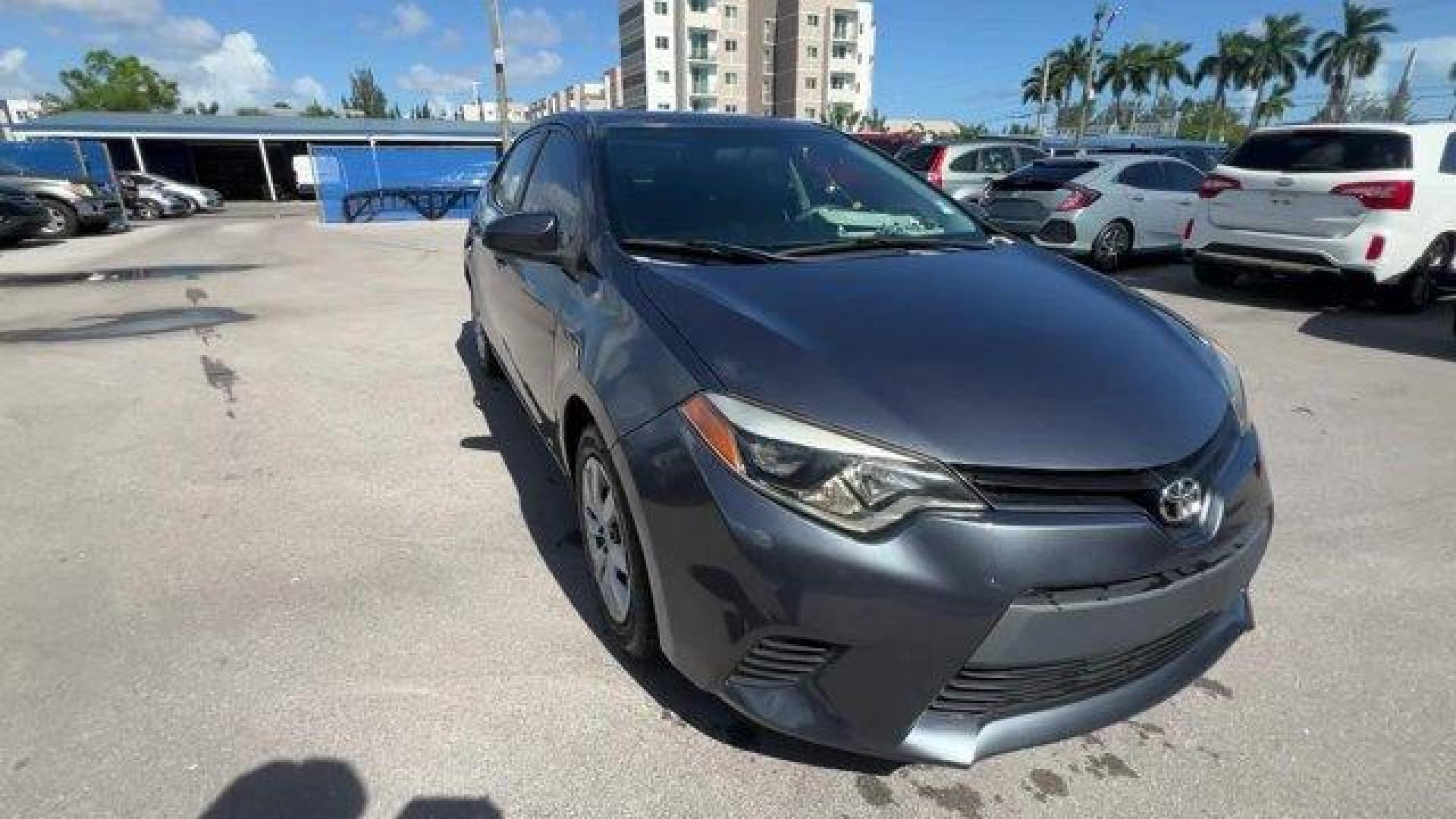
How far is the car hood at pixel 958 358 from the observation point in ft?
5.60

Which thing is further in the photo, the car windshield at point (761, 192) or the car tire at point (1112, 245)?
the car tire at point (1112, 245)

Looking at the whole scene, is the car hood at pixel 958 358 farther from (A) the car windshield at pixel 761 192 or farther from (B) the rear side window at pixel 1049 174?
(B) the rear side window at pixel 1049 174

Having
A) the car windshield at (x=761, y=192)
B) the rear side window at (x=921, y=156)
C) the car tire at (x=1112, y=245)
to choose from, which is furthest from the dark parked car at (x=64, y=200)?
the car tire at (x=1112, y=245)

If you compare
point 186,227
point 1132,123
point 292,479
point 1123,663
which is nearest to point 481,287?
point 292,479

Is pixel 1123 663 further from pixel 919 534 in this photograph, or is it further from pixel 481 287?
pixel 481 287

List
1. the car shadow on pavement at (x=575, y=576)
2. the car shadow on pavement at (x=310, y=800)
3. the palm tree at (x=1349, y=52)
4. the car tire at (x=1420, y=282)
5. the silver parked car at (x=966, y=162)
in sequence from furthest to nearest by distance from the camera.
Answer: the palm tree at (x=1349, y=52) → the silver parked car at (x=966, y=162) → the car tire at (x=1420, y=282) → the car shadow on pavement at (x=575, y=576) → the car shadow on pavement at (x=310, y=800)

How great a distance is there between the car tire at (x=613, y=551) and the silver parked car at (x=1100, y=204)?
833 cm

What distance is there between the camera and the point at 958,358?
1925mm


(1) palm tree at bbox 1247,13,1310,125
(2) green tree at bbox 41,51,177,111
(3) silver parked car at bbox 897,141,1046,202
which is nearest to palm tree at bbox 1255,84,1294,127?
(1) palm tree at bbox 1247,13,1310,125

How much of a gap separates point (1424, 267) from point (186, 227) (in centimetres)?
2400

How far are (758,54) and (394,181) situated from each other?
227 feet

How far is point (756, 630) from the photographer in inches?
66.9

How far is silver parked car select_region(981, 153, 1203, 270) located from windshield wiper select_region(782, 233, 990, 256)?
23.7 feet

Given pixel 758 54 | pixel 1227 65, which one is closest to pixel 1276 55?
pixel 1227 65
